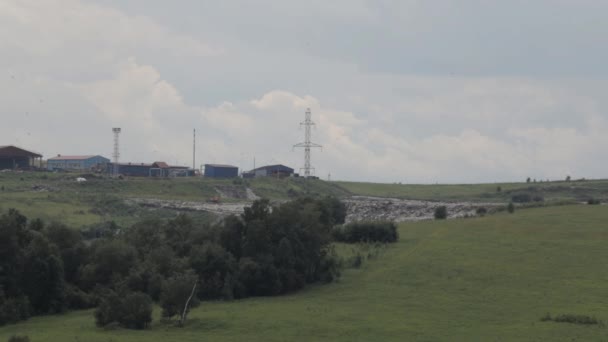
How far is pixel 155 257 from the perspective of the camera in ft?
239

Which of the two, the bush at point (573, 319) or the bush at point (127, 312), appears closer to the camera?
the bush at point (573, 319)

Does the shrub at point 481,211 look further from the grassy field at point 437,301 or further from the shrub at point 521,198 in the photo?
the shrub at point 521,198

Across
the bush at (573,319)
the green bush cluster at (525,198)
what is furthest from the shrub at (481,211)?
the bush at (573,319)

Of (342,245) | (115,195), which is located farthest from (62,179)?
(342,245)

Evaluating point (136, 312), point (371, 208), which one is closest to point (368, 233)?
point (136, 312)

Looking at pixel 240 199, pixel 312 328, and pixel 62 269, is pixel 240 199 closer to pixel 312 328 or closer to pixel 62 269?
pixel 62 269

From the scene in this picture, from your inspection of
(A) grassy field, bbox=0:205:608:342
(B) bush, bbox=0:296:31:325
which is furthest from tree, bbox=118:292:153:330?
(B) bush, bbox=0:296:31:325

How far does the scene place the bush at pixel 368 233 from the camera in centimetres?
9256

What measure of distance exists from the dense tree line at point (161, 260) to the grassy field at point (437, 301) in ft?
7.97

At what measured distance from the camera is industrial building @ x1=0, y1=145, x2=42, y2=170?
17350 centimetres

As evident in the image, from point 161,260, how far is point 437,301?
76.2 feet

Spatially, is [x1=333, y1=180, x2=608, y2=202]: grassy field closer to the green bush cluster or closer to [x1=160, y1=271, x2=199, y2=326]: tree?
the green bush cluster

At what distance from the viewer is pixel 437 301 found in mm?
62062

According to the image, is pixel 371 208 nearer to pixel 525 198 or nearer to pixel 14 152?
pixel 525 198
